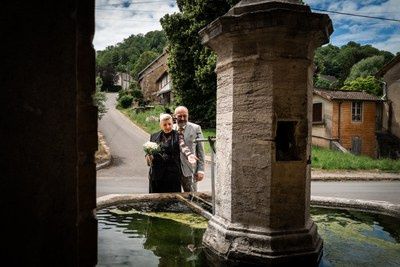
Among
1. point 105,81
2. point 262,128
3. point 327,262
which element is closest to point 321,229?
point 327,262

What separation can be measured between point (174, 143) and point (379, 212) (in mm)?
3271

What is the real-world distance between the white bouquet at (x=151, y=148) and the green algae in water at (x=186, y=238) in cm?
85

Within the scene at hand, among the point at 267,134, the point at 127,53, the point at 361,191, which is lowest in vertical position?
the point at 361,191

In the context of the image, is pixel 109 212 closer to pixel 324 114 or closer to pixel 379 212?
pixel 379 212

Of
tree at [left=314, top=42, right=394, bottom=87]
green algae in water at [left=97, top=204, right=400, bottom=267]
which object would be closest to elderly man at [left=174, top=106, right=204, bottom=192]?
green algae in water at [left=97, top=204, right=400, bottom=267]

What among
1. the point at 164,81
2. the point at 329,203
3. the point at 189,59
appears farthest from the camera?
the point at 164,81

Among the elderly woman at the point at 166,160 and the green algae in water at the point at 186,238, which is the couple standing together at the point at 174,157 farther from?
the green algae in water at the point at 186,238

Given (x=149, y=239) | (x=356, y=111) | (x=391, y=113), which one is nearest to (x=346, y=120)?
(x=356, y=111)

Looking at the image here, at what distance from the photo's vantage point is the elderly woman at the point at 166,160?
5.27 metres

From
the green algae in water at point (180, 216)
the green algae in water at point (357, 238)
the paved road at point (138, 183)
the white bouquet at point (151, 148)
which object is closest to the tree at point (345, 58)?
the paved road at point (138, 183)

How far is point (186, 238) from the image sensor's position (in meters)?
3.88

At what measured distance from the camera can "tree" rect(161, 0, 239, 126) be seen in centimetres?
2559

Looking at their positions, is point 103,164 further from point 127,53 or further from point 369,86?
point 127,53

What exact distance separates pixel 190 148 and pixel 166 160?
521mm
